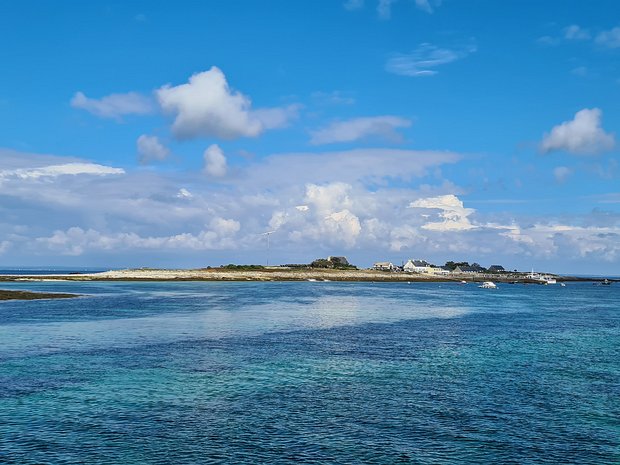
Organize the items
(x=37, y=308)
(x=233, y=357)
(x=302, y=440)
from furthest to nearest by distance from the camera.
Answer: (x=37, y=308) → (x=233, y=357) → (x=302, y=440)

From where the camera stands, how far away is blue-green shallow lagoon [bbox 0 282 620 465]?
24.9 meters

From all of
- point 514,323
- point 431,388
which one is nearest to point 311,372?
point 431,388

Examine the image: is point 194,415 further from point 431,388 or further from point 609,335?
point 609,335

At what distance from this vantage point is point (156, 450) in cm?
2450

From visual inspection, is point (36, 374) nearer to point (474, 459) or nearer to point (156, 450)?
point (156, 450)

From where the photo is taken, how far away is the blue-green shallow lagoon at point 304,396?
24.9 meters

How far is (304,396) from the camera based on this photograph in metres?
34.5

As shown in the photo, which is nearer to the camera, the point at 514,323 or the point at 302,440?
the point at 302,440

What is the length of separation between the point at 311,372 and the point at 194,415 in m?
13.5

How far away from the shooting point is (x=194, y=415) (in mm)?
30078

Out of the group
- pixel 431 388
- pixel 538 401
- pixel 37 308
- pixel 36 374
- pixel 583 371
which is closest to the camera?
pixel 538 401

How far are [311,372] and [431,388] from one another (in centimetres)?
941

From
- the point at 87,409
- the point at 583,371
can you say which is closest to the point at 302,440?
the point at 87,409

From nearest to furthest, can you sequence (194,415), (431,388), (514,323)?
(194,415) → (431,388) → (514,323)
